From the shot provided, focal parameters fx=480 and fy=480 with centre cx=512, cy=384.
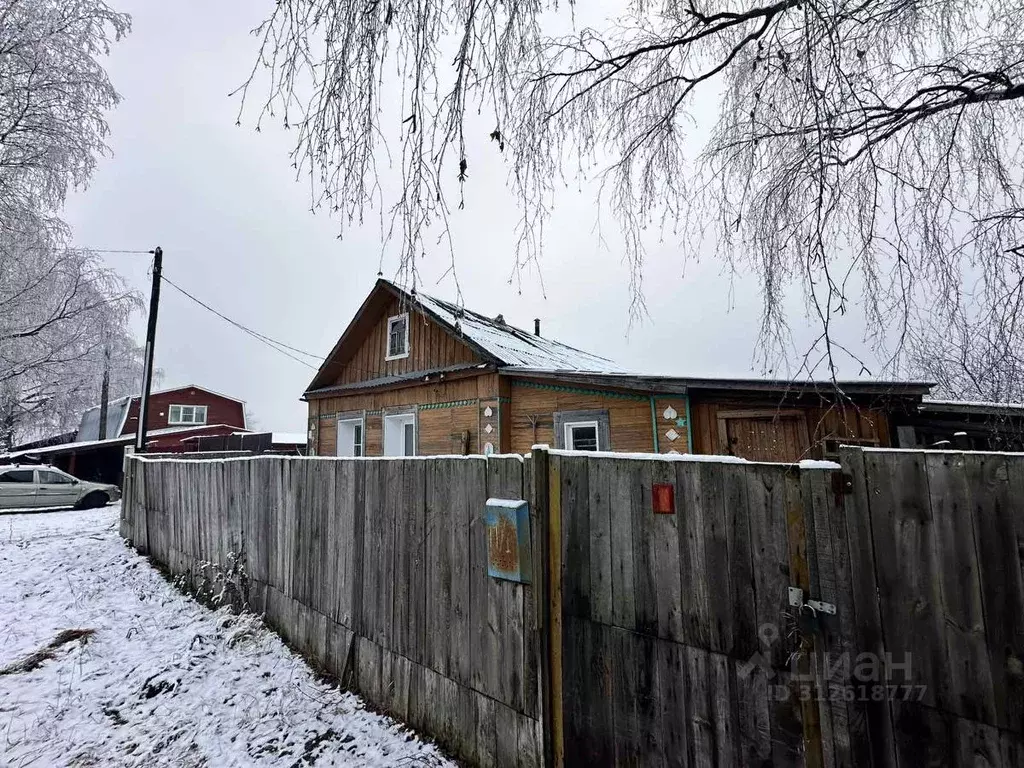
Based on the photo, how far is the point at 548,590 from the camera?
257 cm

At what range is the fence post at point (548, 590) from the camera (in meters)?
2.48

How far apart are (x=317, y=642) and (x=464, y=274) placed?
360cm

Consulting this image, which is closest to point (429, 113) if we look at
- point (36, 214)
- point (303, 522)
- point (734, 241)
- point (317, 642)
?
Answer: point (734, 241)

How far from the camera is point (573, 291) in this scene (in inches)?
145

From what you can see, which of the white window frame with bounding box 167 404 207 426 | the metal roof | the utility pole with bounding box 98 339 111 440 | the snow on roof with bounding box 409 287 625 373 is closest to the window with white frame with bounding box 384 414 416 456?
the snow on roof with bounding box 409 287 625 373

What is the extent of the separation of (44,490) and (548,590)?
18.6 m

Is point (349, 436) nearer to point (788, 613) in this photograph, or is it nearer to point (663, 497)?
point (663, 497)

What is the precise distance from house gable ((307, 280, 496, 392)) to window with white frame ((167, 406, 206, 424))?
19542mm

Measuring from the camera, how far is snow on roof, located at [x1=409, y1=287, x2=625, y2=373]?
9688mm

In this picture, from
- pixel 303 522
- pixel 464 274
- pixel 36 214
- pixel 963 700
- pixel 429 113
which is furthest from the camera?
pixel 36 214

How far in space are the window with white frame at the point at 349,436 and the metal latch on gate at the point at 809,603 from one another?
11939 mm

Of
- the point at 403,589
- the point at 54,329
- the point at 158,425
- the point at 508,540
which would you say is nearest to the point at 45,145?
the point at 54,329

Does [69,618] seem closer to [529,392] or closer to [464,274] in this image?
[464,274]

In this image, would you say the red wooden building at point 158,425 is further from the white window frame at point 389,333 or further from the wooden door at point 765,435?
the wooden door at point 765,435
